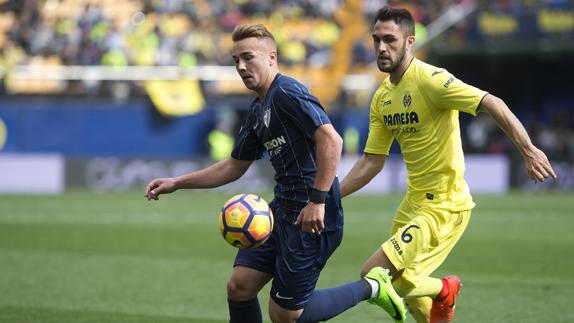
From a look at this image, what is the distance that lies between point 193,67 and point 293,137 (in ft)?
74.8

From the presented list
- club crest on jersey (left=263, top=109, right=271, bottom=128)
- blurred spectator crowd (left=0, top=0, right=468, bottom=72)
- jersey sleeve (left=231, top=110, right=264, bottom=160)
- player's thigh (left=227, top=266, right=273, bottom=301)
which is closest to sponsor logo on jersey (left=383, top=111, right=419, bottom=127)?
jersey sleeve (left=231, top=110, right=264, bottom=160)

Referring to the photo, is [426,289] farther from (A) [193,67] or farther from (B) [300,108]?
(A) [193,67]

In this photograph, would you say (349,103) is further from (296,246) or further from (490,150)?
(296,246)

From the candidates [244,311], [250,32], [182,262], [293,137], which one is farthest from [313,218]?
[182,262]

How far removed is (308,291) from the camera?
5980 mm

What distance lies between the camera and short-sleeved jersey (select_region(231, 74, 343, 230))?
19.0 feet

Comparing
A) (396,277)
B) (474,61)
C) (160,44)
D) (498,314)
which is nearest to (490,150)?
(474,61)

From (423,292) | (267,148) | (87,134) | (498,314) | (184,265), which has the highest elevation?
(267,148)

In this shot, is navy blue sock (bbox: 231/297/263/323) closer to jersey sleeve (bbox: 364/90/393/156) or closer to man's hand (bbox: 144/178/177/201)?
man's hand (bbox: 144/178/177/201)

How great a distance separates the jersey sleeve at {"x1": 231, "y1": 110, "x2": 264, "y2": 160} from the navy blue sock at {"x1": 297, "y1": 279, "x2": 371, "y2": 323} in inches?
39.9

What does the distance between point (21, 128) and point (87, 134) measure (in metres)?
1.79


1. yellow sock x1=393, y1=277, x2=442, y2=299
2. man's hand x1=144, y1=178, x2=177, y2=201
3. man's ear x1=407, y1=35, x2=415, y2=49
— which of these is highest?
man's ear x1=407, y1=35, x2=415, y2=49

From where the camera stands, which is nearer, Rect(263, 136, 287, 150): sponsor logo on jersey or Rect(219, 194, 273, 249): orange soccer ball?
Rect(219, 194, 273, 249): orange soccer ball

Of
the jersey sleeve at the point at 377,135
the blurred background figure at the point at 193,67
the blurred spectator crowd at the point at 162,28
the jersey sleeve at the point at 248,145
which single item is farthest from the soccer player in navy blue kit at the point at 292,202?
the blurred spectator crowd at the point at 162,28
